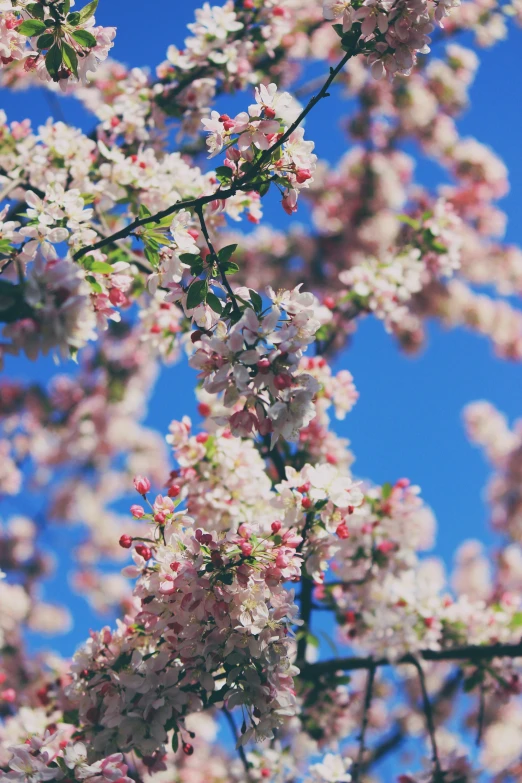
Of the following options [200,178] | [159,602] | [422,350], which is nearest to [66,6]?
[200,178]

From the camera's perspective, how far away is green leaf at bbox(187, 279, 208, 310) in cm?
169

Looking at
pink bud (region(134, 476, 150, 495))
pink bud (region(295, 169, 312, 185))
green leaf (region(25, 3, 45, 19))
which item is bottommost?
pink bud (region(134, 476, 150, 495))

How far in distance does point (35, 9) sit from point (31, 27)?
0.07 meters

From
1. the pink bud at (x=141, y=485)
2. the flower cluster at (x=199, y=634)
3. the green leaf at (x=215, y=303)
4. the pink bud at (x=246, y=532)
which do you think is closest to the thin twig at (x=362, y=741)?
the flower cluster at (x=199, y=634)

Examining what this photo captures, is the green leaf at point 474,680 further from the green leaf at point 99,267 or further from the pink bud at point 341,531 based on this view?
the green leaf at point 99,267

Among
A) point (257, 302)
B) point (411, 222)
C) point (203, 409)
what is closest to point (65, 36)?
point (257, 302)

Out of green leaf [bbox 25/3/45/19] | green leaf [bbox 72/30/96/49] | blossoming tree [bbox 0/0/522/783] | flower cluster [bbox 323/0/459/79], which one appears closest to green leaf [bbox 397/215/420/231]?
blossoming tree [bbox 0/0/522/783]

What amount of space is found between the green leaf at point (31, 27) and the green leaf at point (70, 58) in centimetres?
7

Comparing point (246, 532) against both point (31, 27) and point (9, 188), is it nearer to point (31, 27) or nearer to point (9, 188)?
point (31, 27)

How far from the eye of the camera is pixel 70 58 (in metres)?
1.84

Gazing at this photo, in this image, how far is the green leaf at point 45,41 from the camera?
5.86 feet

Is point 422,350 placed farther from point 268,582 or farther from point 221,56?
point 268,582

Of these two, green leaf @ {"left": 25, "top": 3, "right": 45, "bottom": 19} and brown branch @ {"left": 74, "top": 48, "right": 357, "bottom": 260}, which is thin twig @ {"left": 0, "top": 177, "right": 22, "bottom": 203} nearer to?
green leaf @ {"left": 25, "top": 3, "right": 45, "bottom": 19}

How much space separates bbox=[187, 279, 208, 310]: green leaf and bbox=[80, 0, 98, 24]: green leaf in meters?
0.84
